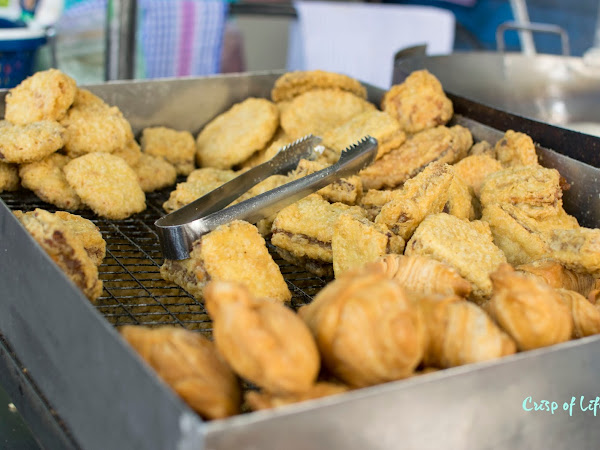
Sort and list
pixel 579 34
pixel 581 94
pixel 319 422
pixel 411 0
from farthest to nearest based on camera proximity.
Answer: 1. pixel 411 0
2. pixel 579 34
3. pixel 581 94
4. pixel 319 422

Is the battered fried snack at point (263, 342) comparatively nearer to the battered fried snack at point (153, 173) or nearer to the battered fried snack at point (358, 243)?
the battered fried snack at point (358, 243)

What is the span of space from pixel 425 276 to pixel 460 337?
28 centimetres

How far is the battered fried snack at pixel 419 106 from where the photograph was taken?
2.50 metres

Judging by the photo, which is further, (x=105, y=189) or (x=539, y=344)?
(x=105, y=189)

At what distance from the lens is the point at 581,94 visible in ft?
11.0

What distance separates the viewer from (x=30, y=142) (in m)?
2.09

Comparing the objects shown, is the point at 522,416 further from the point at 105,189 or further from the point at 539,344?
the point at 105,189

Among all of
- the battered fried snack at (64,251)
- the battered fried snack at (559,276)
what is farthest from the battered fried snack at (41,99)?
the battered fried snack at (559,276)

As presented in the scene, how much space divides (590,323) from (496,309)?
239 mm

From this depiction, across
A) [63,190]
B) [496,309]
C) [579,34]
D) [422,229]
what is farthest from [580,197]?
[579,34]

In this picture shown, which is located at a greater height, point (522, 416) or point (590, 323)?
point (590, 323)

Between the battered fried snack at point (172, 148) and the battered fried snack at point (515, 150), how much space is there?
1.23 m

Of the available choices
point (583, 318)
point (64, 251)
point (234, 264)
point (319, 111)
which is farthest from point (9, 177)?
point (583, 318)

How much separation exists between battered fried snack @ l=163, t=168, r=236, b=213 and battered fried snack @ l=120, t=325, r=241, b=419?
976mm
